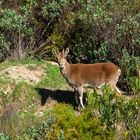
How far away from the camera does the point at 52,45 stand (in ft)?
60.1

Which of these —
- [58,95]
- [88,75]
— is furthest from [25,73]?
[88,75]

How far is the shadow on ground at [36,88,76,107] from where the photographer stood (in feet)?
52.0

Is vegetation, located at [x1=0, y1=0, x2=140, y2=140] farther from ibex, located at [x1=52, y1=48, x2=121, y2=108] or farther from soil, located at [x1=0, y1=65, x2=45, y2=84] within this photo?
ibex, located at [x1=52, y1=48, x2=121, y2=108]

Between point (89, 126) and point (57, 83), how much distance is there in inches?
234

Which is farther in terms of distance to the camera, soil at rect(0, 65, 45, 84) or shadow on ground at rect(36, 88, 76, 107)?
soil at rect(0, 65, 45, 84)

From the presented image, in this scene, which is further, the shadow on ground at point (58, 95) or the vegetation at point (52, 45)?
the shadow on ground at point (58, 95)

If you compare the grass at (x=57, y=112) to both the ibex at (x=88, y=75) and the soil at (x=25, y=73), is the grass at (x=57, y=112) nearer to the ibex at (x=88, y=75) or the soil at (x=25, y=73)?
the soil at (x=25, y=73)

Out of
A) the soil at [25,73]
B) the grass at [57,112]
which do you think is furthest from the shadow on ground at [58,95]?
the soil at [25,73]

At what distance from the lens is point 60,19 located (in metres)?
19.2

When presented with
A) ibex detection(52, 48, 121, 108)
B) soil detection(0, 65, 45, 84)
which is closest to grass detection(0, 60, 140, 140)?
Answer: soil detection(0, 65, 45, 84)

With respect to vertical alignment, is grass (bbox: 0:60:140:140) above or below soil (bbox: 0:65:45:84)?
below

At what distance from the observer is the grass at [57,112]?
9.84 m

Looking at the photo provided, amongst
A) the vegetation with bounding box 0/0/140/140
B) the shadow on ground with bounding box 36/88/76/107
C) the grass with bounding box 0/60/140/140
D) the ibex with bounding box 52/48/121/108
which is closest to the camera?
the grass with bounding box 0/60/140/140

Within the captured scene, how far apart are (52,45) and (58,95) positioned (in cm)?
258
